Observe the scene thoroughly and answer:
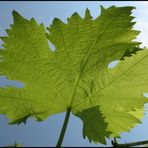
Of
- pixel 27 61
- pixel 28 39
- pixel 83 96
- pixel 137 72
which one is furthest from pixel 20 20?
pixel 137 72

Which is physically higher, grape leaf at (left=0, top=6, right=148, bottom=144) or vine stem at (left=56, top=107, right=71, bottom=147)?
grape leaf at (left=0, top=6, right=148, bottom=144)

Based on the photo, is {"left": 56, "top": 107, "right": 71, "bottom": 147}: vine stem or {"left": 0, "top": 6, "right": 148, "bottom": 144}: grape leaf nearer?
{"left": 56, "top": 107, "right": 71, "bottom": 147}: vine stem

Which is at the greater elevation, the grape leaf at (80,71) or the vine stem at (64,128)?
the grape leaf at (80,71)

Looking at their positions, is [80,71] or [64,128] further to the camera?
[80,71]

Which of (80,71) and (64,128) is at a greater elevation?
(80,71)

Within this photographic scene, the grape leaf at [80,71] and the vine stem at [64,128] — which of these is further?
the grape leaf at [80,71]

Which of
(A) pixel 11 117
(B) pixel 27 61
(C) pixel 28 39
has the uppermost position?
(C) pixel 28 39

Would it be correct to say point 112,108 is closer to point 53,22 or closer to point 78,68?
point 78,68

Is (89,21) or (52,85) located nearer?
(89,21)
